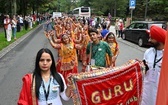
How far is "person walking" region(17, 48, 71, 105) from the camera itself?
2893 millimetres

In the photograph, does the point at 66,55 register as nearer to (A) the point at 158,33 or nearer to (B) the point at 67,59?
(B) the point at 67,59

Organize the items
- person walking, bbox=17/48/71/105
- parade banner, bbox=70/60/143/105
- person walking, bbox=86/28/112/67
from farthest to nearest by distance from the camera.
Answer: person walking, bbox=86/28/112/67, parade banner, bbox=70/60/143/105, person walking, bbox=17/48/71/105

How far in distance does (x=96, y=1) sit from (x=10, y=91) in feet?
196

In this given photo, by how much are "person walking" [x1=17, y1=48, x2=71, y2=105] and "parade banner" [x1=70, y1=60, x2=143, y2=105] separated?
281 mm

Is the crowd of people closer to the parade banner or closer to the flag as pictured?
the parade banner

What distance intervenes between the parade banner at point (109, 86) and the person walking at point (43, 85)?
281 mm

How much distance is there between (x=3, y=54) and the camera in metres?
14.1

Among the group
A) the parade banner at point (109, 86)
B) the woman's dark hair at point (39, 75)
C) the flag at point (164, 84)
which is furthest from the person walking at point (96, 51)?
the flag at point (164, 84)

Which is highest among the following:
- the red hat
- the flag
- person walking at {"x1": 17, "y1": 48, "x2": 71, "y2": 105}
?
the red hat

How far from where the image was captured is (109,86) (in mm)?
3572

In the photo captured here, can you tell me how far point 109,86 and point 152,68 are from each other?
71 centimetres

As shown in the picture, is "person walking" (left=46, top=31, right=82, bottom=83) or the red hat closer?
the red hat

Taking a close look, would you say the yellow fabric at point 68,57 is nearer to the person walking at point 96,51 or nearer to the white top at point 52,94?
the person walking at point 96,51

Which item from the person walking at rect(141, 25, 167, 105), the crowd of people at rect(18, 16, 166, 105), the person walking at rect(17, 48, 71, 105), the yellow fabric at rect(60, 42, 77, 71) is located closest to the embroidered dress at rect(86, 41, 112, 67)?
the crowd of people at rect(18, 16, 166, 105)
